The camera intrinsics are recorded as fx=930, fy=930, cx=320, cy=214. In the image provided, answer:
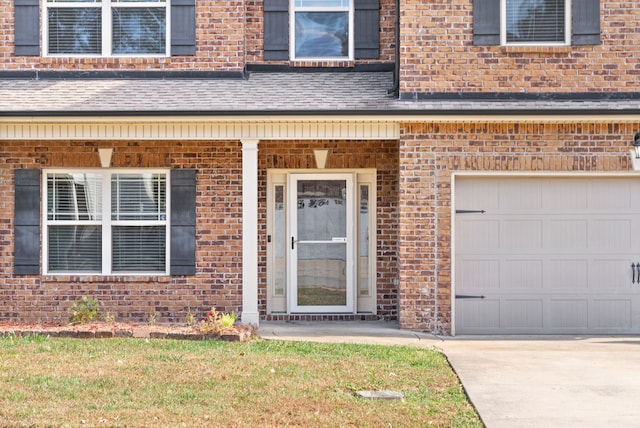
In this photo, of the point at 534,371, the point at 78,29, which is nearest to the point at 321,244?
the point at 78,29

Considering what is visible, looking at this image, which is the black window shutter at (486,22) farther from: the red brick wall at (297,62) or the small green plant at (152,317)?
the small green plant at (152,317)

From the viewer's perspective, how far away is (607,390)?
28.5 ft

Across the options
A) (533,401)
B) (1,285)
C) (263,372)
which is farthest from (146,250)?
(533,401)

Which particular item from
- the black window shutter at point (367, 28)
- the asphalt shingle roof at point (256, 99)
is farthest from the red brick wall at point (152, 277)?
the black window shutter at point (367, 28)

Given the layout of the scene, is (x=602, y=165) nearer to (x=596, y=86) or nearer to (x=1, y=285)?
(x=596, y=86)

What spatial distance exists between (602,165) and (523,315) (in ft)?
7.60

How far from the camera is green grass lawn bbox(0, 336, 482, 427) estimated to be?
739cm

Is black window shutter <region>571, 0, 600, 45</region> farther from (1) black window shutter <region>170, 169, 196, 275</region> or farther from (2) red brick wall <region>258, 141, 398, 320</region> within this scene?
(1) black window shutter <region>170, 169, 196, 275</region>

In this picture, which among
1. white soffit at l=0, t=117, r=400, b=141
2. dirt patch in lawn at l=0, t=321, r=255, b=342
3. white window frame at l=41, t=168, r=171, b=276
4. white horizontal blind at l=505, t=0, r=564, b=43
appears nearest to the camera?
dirt patch in lawn at l=0, t=321, r=255, b=342

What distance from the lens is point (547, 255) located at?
12.9 metres

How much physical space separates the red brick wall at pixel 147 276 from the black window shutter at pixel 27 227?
12 centimetres

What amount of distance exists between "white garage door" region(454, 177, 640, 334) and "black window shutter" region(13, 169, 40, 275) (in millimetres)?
6071

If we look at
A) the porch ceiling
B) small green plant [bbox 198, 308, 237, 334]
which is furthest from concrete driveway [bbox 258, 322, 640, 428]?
the porch ceiling

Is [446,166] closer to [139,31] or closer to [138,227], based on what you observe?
[138,227]
